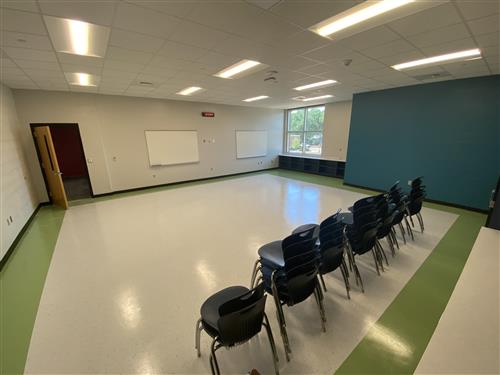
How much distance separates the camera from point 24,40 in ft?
8.80

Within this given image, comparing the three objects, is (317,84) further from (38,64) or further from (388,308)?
(38,64)

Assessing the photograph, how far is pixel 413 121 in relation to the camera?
5.78m

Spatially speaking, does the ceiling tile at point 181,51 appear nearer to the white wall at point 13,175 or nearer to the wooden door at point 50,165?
the white wall at point 13,175

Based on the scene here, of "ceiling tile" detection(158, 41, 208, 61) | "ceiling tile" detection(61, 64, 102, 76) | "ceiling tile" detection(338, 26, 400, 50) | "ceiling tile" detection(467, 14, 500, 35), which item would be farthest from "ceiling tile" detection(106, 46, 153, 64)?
"ceiling tile" detection(467, 14, 500, 35)

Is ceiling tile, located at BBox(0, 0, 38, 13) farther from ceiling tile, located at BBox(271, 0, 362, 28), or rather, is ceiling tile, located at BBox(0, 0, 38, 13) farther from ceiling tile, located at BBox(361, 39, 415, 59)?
ceiling tile, located at BBox(361, 39, 415, 59)

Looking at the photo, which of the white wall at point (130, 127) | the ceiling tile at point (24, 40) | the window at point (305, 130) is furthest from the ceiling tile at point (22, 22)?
the window at point (305, 130)

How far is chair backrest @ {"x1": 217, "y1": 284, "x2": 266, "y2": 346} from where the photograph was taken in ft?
4.43

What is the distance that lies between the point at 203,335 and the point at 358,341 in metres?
1.44

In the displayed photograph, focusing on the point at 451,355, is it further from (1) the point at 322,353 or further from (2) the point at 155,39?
(2) the point at 155,39

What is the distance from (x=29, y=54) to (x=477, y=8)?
5.71 metres

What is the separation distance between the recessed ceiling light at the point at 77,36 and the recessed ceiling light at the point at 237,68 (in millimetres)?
1979

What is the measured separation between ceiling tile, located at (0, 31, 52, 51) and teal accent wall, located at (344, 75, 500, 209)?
746cm

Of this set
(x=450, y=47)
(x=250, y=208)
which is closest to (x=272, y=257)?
(x=250, y=208)

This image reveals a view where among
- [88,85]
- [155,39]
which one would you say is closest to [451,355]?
[155,39]
